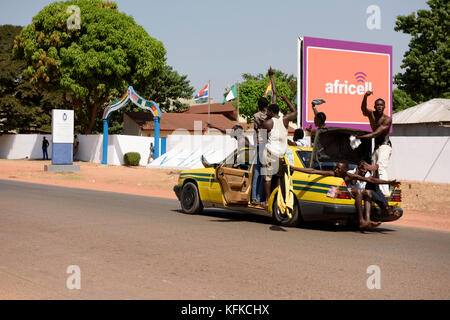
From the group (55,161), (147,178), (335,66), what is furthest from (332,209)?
(55,161)

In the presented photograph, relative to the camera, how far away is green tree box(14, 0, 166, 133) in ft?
137

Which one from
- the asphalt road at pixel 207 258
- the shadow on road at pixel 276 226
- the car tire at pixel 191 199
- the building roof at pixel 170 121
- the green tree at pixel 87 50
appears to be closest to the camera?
the asphalt road at pixel 207 258

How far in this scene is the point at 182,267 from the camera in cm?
627

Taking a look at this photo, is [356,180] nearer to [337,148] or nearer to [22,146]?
[337,148]

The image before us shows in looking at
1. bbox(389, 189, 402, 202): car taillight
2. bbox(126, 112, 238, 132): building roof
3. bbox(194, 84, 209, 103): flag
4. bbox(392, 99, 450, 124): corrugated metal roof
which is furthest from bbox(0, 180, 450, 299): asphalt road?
bbox(126, 112, 238, 132): building roof

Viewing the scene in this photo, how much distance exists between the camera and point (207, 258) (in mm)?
6852

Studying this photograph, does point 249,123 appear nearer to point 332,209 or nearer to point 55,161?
point 55,161

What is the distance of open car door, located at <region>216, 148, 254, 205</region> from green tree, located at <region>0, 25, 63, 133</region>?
3926cm

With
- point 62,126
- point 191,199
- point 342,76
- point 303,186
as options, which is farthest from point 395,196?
point 62,126

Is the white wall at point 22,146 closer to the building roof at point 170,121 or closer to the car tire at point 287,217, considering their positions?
the building roof at point 170,121

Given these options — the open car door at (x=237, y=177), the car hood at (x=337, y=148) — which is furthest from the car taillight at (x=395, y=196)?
the open car door at (x=237, y=177)

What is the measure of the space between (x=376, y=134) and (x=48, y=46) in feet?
124

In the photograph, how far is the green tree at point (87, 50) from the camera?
41.7m

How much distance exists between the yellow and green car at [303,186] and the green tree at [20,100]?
38.7 m
